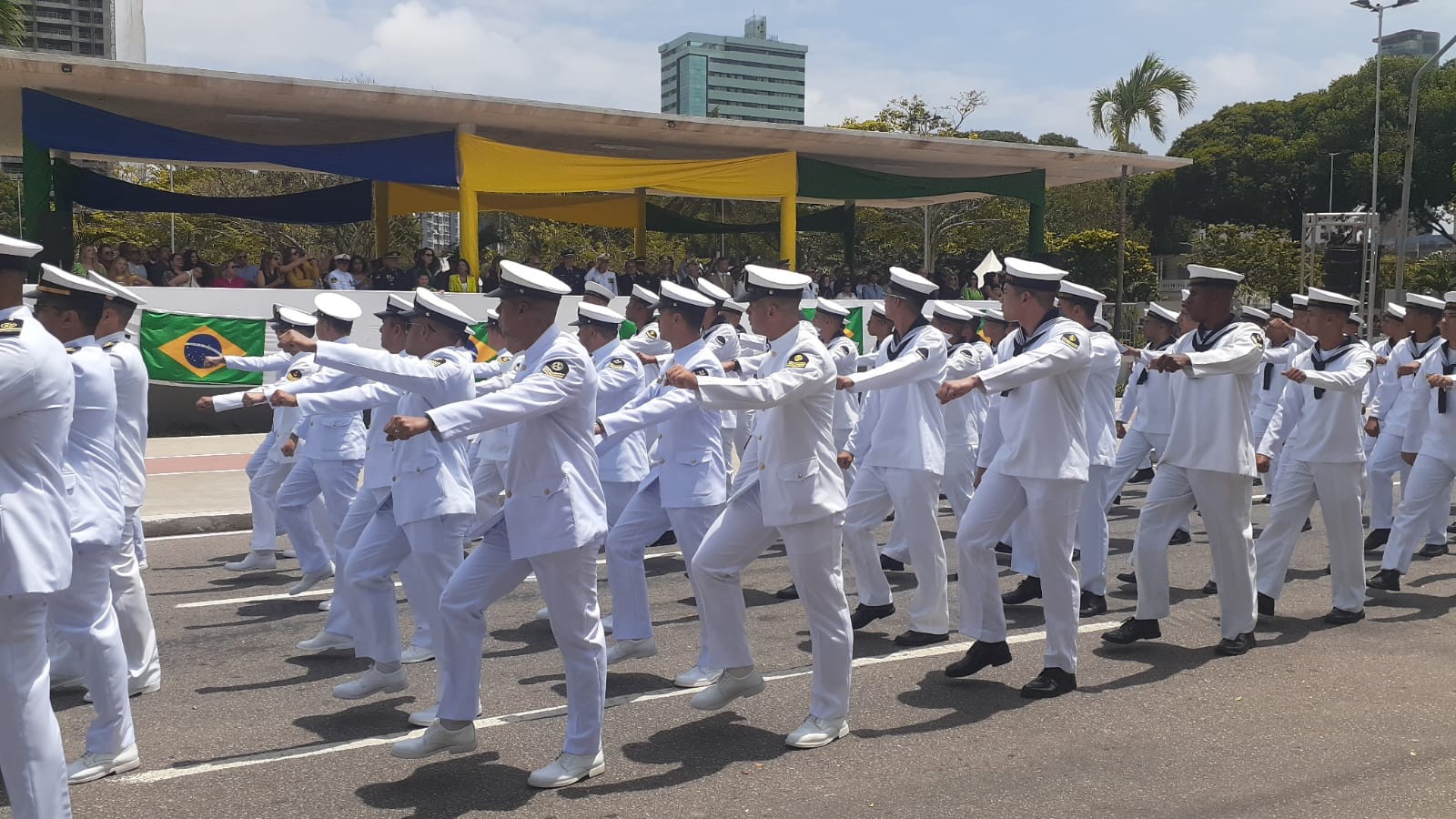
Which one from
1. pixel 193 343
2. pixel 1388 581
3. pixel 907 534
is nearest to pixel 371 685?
pixel 907 534

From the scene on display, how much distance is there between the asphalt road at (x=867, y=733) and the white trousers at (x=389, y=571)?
330 mm

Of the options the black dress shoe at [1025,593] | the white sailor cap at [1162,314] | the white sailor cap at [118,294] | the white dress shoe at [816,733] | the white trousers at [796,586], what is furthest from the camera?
the white sailor cap at [1162,314]

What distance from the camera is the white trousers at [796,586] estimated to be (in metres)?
5.56

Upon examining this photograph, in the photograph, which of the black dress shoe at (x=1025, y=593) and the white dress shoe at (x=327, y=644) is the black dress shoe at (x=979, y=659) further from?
the white dress shoe at (x=327, y=644)

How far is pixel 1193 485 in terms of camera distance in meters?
7.03

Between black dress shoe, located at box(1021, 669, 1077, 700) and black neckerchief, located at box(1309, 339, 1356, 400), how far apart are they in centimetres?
263

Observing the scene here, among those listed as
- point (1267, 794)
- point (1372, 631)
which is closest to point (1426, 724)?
point (1267, 794)

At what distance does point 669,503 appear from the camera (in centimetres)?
716

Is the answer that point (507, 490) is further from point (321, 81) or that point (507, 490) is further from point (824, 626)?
point (321, 81)

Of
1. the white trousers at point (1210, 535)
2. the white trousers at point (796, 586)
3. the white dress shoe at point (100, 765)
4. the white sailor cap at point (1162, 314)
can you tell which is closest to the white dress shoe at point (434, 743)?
the white dress shoe at point (100, 765)

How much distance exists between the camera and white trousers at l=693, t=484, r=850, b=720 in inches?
219

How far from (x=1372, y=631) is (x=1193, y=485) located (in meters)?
1.60

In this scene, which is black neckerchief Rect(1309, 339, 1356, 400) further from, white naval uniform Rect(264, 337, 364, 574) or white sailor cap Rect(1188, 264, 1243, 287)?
white naval uniform Rect(264, 337, 364, 574)

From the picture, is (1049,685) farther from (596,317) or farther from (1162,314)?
(1162,314)
